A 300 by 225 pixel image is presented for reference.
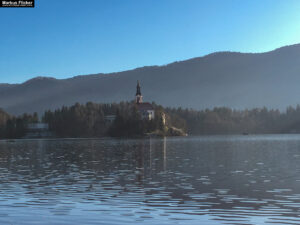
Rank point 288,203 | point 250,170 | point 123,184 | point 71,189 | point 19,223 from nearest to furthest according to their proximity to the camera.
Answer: point 19,223, point 288,203, point 71,189, point 123,184, point 250,170

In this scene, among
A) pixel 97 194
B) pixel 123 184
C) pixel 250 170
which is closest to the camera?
pixel 97 194

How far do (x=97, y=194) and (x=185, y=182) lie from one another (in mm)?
8790

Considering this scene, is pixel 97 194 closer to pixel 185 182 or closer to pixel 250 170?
pixel 185 182

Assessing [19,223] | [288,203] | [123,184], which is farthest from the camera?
[123,184]

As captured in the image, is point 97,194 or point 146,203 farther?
point 97,194

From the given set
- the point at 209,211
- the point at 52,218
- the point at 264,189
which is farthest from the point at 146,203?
the point at 264,189

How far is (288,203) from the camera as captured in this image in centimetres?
2641

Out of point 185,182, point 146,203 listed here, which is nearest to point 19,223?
point 146,203

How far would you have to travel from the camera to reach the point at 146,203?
88.3ft

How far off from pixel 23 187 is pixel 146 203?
12655 mm

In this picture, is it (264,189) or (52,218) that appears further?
(264,189)

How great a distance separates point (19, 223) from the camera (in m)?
22.0

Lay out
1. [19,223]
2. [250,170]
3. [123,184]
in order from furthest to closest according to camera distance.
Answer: [250,170] < [123,184] < [19,223]

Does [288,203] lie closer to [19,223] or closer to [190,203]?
[190,203]
